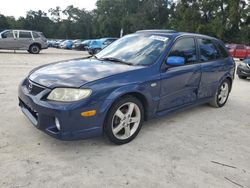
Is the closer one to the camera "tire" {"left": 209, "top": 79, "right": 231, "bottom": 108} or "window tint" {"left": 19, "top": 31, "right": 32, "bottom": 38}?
"tire" {"left": 209, "top": 79, "right": 231, "bottom": 108}

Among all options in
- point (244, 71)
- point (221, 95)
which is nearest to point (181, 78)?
point (221, 95)

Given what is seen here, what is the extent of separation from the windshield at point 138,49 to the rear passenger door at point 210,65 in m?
1.06

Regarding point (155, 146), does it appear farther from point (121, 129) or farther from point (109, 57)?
point (109, 57)

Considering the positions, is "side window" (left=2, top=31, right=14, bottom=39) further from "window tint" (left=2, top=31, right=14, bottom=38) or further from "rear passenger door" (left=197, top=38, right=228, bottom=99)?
"rear passenger door" (left=197, top=38, right=228, bottom=99)

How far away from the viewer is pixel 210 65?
5.23 metres

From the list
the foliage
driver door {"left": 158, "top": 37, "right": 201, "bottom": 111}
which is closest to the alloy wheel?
driver door {"left": 158, "top": 37, "right": 201, "bottom": 111}

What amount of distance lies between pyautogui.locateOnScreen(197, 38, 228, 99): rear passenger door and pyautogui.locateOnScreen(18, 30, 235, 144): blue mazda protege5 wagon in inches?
0.8

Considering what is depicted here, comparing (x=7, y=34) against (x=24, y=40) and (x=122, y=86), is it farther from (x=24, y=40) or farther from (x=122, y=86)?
(x=122, y=86)

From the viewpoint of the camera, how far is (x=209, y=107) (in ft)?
19.4

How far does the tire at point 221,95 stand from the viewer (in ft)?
19.0

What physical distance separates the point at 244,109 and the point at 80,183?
4.41 metres

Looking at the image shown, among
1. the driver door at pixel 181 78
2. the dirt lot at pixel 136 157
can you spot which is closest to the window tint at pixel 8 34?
the dirt lot at pixel 136 157

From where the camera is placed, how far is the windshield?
4.15 m

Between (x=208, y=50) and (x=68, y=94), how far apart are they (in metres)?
3.23
